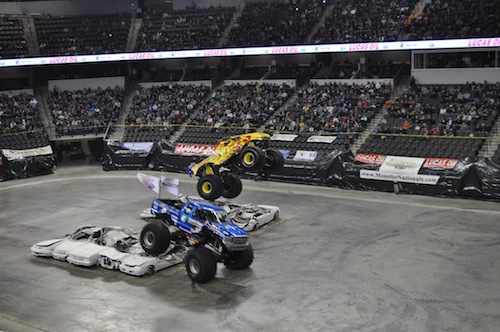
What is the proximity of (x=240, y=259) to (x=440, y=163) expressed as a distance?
14.1 metres

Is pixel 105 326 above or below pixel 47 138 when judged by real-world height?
below

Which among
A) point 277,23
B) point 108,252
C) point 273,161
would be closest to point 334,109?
point 277,23

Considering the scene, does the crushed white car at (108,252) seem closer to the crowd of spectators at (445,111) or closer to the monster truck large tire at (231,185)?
the monster truck large tire at (231,185)

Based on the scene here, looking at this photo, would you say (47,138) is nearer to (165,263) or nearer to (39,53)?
(39,53)

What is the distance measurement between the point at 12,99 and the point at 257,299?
115 feet

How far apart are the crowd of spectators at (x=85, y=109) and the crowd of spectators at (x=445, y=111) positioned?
68.7ft

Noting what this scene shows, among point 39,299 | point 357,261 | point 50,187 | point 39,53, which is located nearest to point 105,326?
point 39,299

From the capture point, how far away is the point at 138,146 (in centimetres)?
3878

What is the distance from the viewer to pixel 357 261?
1942cm

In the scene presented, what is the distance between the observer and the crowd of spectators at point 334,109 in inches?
1403

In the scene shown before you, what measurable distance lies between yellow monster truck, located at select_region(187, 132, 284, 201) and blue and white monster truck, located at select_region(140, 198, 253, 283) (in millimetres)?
2057

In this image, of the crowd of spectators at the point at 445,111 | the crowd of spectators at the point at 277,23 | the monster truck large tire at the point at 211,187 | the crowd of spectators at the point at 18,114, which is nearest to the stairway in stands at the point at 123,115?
the crowd of spectators at the point at 18,114

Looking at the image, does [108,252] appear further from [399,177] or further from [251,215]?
[399,177]

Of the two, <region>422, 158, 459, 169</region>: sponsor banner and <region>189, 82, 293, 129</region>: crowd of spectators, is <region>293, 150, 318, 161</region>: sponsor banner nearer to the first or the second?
<region>189, 82, 293, 129</region>: crowd of spectators
